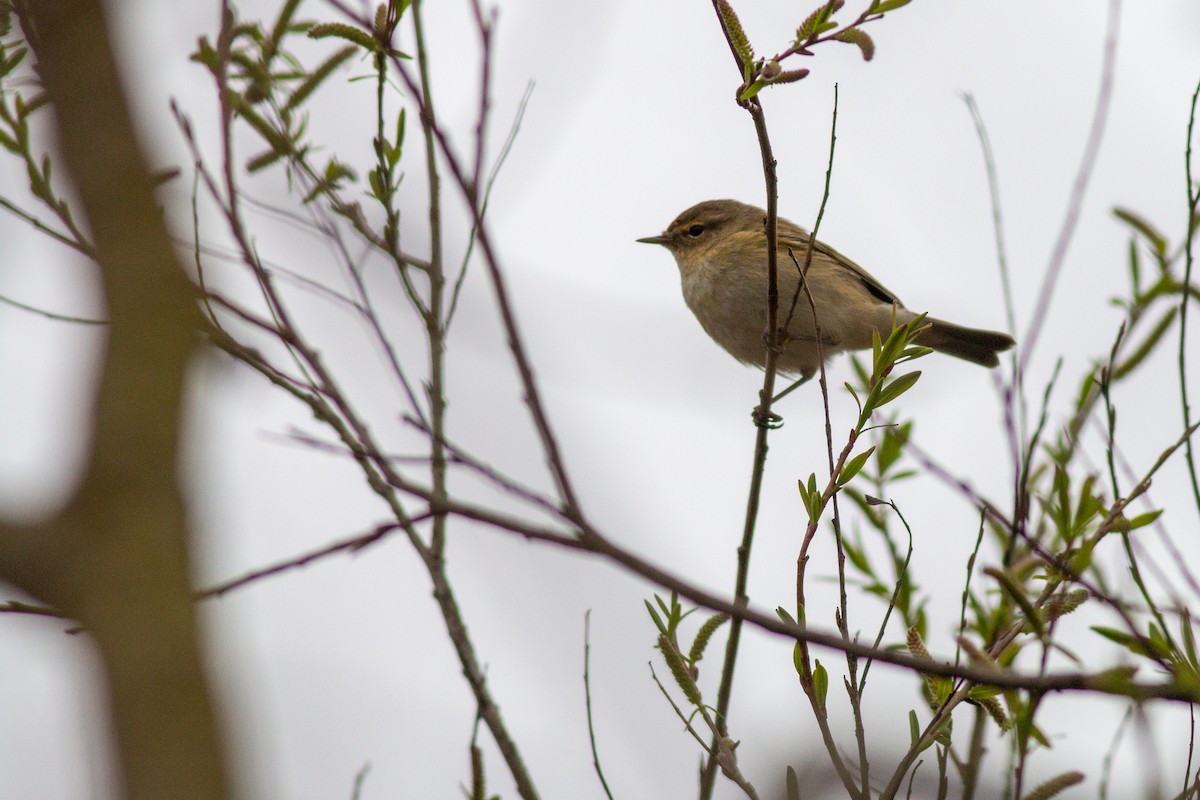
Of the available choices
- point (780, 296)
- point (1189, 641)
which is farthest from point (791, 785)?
point (780, 296)

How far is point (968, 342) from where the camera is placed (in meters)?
8.16

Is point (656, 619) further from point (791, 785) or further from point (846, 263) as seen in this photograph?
point (846, 263)

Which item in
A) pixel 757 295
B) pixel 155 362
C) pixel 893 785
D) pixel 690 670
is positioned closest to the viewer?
pixel 155 362

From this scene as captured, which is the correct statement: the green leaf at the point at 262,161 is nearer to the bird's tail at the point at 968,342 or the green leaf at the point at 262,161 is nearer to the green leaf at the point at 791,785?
the green leaf at the point at 791,785

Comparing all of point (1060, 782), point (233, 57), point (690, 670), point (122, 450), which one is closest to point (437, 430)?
point (690, 670)

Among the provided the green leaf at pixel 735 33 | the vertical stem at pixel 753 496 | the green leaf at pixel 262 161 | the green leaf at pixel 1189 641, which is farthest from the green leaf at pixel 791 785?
the green leaf at pixel 262 161

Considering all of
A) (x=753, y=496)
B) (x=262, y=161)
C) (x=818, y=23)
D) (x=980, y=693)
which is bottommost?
Result: (x=980, y=693)

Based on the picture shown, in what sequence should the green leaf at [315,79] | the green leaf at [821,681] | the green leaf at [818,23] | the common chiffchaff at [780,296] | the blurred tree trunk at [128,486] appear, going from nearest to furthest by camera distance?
the blurred tree trunk at [128,486]
the green leaf at [818,23]
the green leaf at [821,681]
the green leaf at [315,79]
the common chiffchaff at [780,296]

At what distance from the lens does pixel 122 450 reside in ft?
5.53

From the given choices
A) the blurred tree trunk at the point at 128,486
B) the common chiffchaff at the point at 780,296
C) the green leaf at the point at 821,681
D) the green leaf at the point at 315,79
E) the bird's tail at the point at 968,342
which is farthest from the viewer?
the bird's tail at the point at 968,342

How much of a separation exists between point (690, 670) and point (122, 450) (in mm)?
2246

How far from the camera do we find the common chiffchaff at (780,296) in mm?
7586

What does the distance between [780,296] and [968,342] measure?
4.52 ft

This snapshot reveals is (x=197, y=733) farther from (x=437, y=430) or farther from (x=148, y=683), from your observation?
(x=437, y=430)
